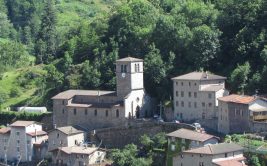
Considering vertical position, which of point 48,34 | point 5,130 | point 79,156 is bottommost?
point 79,156

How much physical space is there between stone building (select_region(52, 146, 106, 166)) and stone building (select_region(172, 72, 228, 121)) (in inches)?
367

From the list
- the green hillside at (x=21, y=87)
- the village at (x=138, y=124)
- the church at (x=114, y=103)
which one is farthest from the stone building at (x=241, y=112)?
the green hillside at (x=21, y=87)

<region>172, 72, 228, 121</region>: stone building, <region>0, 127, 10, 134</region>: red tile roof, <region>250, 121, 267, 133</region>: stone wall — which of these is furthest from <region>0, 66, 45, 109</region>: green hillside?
<region>250, 121, 267, 133</region>: stone wall

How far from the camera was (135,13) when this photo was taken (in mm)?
95250

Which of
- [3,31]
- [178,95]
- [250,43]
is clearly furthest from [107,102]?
[3,31]

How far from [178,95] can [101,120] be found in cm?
869

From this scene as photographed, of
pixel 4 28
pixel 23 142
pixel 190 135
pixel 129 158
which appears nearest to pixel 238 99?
pixel 190 135

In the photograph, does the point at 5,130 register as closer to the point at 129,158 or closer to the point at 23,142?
the point at 23,142

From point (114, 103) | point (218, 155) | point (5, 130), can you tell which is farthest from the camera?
point (5, 130)

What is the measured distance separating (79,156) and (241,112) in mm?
16444

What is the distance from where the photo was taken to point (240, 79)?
76688 mm

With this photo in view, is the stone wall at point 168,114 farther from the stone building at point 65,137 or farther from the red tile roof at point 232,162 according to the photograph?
the red tile roof at point 232,162

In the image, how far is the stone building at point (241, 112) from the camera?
67.5 meters

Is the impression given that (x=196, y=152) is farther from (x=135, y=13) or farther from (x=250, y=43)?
(x=135, y=13)
